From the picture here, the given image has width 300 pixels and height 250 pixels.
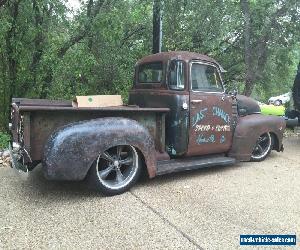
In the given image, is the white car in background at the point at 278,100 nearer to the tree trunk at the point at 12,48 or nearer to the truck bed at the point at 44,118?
the tree trunk at the point at 12,48

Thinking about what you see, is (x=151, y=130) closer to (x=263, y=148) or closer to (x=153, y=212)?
(x=153, y=212)

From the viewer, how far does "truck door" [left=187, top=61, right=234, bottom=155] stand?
5.80m

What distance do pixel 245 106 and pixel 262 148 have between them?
83 centimetres

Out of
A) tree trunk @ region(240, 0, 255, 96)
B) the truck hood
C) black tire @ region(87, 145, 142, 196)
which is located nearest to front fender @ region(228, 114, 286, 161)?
the truck hood

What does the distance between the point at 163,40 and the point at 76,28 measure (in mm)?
2124

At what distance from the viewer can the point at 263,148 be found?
282 inches

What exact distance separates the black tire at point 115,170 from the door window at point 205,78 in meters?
1.44

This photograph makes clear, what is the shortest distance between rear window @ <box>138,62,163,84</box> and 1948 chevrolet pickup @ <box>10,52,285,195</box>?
16 millimetres

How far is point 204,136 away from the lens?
5.95 metres

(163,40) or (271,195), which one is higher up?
(163,40)

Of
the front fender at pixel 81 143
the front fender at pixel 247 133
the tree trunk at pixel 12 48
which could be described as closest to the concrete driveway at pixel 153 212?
the front fender at pixel 81 143

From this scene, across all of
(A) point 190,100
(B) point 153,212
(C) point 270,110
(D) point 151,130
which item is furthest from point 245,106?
(B) point 153,212

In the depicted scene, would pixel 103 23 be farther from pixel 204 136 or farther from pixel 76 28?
pixel 204 136

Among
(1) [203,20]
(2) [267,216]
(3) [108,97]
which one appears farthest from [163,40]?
(2) [267,216]
